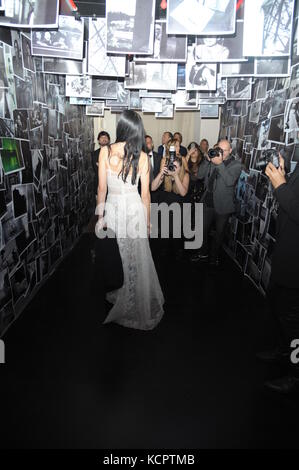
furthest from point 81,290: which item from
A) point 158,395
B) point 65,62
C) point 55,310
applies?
point 65,62

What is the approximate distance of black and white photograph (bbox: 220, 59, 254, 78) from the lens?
2.81m

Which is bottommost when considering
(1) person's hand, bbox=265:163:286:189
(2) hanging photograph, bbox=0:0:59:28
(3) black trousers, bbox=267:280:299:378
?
(3) black trousers, bbox=267:280:299:378

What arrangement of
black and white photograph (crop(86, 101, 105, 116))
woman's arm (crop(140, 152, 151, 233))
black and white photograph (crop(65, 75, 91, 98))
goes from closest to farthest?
1. woman's arm (crop(140, 152, 151, 233))
2. black and white photograph (crop(65, 75, 91, 98))
3. black and white photograph (crop(86, 101, 105, 116))

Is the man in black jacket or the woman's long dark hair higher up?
the woman's long dark hair

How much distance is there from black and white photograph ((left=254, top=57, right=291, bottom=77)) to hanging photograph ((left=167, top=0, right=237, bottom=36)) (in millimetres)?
885

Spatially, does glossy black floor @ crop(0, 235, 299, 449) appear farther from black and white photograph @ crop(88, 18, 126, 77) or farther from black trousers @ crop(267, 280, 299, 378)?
black and white photograph @ crop(88, 18, 126, 77)

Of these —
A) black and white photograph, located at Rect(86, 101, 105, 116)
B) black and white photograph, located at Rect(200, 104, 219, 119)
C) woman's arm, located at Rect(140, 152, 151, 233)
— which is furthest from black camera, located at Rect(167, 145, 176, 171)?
black and white photograph, located at Rect(86, 101, 105, 116)

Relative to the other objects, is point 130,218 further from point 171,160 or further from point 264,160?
point 264,160

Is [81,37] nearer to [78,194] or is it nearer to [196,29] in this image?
[196,29]

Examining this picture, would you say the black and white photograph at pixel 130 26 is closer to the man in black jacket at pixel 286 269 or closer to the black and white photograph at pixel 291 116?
the man in black jacket at pixel 286 269

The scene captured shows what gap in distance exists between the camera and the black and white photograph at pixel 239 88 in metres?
3.64
